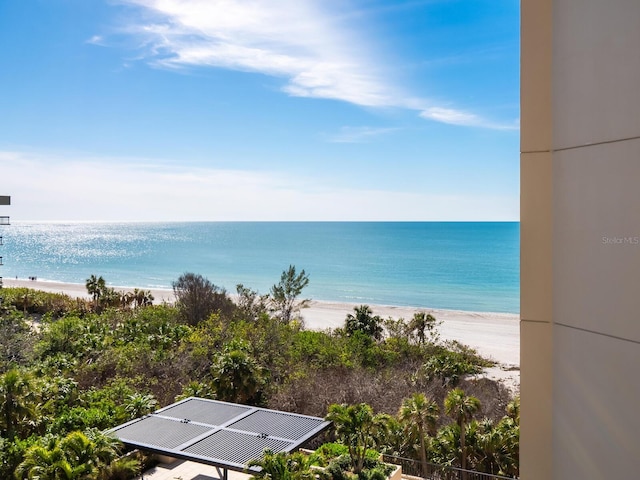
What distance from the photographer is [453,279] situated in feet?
240

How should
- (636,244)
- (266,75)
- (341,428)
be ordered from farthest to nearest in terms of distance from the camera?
1. (266,75)
2. (341,428)
3. (636,244)

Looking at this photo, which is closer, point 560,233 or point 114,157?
point 560,233

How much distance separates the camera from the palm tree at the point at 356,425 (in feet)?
34.0

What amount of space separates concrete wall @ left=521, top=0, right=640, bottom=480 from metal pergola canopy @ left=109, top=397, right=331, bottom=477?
17.5 feet

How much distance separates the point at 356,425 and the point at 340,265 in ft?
270

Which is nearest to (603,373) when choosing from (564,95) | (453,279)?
(564,95)

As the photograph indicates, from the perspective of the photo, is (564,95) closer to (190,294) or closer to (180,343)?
(180,343)

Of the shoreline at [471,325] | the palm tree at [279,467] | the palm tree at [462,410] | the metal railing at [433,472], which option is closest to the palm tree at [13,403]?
the palm tree at [279,467]

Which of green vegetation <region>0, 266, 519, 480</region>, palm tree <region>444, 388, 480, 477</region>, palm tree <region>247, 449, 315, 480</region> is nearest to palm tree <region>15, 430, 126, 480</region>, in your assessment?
green vegetation <region>0, 266, 519, 480</region>

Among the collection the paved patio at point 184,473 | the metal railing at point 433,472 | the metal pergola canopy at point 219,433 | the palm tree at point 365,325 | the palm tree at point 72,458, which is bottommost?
the metal railing at point 433,472

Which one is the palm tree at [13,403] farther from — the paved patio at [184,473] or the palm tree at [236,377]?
the palm tree at [236,377]

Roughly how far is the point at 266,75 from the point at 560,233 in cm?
5794

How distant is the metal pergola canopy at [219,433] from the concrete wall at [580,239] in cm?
532

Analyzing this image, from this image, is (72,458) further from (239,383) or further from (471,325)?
(471,325)
